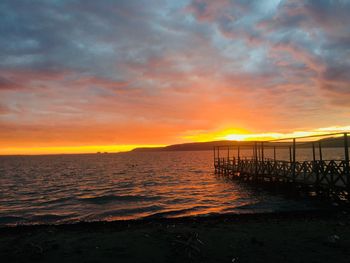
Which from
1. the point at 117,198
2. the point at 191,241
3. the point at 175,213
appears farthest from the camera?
the point at 117,198

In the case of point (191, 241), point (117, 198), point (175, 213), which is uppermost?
point (191, 241)

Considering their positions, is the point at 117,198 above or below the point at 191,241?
below

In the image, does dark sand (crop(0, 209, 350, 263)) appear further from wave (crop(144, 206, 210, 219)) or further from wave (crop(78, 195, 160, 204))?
wave (crop(78, 195, 160, 204))

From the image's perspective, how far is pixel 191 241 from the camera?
8.96 meters

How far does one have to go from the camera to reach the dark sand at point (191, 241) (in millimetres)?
8070

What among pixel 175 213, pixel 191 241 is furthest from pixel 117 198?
pixel 191 241

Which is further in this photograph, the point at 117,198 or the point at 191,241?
the point at 117,198

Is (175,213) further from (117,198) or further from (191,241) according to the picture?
(117,198)

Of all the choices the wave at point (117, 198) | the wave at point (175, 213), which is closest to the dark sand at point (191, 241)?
the wave at point (175, 213)

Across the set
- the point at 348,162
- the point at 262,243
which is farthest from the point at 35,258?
→ the point at 348,162

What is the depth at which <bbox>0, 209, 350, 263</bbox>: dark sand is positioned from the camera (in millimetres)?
8070

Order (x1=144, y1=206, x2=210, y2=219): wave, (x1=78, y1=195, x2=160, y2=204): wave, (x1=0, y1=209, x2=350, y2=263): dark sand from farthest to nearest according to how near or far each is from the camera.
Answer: (x1=78, y1=195, x2=160, y2=204): wave → (x1=144, y1=206, x2=210, y2=219): wave → (x1=0, y1=209, x2=350, y2=263): dark sand

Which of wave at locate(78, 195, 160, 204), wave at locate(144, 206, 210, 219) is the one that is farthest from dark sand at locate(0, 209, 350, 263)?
wave at locate(78, 195, 160, 204)

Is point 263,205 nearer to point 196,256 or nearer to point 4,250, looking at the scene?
point 196,256
